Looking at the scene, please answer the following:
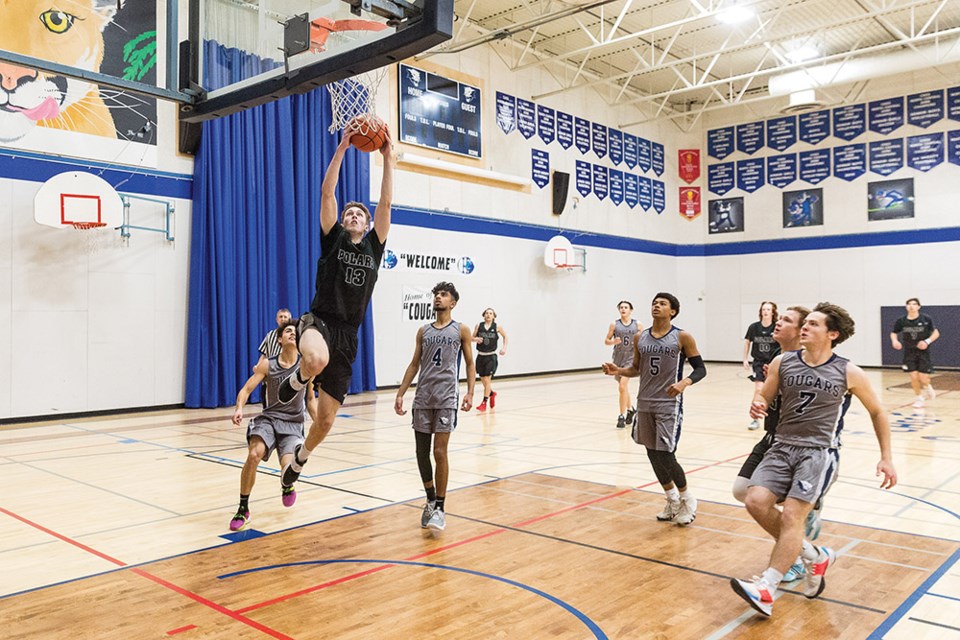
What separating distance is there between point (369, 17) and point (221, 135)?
856 cm

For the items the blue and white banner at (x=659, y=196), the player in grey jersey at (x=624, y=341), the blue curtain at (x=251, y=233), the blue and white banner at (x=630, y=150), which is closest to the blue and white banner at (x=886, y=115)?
the blue and white banner at (x=659, y=196)

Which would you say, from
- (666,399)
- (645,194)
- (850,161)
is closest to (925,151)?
(850,161)

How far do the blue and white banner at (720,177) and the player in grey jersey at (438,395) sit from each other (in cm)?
1991

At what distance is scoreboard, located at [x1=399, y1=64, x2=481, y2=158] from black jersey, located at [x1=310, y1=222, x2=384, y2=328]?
11395 millimetres

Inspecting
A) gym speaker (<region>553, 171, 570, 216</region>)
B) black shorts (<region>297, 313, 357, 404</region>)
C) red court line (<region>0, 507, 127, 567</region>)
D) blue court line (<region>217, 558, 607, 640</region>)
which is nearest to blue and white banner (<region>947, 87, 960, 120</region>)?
gym speaker (<region>553, 171, 570, 216</region>)

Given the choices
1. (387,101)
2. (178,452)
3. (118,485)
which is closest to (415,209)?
(387,101)

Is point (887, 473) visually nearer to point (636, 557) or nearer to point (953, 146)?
point (636, 557)

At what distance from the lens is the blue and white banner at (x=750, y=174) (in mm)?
22406

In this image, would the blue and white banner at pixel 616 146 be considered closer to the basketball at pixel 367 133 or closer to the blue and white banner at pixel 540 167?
the blue and white banner at pixel 540 167

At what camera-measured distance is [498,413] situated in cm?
1174

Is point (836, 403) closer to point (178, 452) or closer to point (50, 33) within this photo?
point (178, 452)

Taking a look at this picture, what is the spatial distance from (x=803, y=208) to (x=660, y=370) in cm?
1854

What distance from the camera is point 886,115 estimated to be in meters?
20.1

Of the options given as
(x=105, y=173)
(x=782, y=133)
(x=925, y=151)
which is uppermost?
(x=782, y=133)
